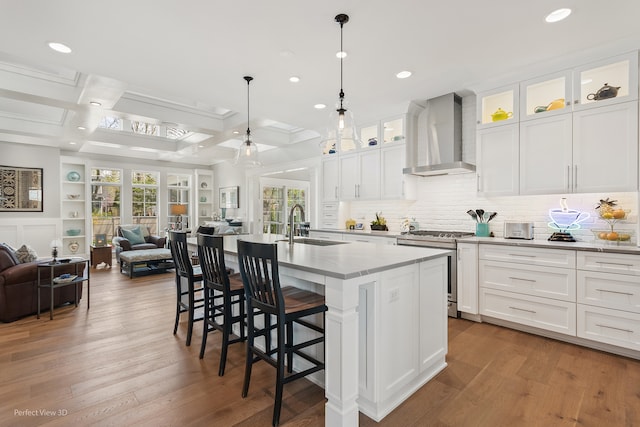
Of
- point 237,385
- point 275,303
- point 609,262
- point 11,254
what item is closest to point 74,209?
point 11,254

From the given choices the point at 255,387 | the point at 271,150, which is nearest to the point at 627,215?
the point at 255,387

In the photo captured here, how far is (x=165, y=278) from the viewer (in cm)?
582

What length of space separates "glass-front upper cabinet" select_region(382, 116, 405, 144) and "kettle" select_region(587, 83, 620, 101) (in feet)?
6.93

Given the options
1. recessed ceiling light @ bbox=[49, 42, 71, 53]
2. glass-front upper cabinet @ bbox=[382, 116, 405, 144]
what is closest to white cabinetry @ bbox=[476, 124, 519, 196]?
glass-front upper cabinet @ bbox=[382, 116, 405, 144]

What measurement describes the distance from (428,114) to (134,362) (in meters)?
4.25

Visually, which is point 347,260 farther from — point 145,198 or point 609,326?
point 145,198

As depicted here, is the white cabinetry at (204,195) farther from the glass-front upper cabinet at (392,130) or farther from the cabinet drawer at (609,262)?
the cabinet drawer at (609,262)

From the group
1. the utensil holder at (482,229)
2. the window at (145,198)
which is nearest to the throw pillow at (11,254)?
the window at (145,198)

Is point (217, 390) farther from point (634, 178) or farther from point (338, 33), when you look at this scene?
point (634, 178)

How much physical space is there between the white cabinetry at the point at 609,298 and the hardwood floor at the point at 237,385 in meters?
0.19

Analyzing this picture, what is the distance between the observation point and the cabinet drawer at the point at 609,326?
104 inches

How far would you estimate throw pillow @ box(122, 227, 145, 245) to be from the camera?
720cm

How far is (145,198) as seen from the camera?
29.0ft

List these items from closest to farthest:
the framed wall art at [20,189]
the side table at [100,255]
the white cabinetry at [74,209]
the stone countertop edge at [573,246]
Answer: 1. the stone countertop edge at [573,246]
2. the framed wall art at [20,189]
3. the side table at [100,255]
4. the white cabinetry at [74,209]
